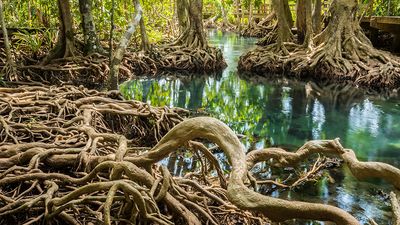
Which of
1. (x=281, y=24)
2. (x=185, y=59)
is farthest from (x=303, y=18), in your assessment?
(x=185, y=59)

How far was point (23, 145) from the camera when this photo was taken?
3.77 m

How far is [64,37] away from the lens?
34.4 feet

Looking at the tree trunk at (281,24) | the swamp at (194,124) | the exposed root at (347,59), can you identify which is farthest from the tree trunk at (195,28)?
the exposed root at (347,59)

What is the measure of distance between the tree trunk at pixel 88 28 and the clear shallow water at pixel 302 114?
1217 millimetres

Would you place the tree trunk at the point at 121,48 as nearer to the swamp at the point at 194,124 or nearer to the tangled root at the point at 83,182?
the swamp at the point at 194,124

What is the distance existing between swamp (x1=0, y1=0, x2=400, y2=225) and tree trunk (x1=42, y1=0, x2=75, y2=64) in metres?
0.03

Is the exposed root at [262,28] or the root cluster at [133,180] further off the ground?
the exposed root at [262,28]

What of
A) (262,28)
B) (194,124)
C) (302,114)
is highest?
(262,28)

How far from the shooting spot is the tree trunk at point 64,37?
1023 centimetres

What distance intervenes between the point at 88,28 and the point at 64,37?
1.96ft

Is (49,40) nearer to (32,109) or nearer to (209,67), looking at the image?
(209,67)

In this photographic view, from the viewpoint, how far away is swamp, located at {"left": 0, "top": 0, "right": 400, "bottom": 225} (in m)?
2.92

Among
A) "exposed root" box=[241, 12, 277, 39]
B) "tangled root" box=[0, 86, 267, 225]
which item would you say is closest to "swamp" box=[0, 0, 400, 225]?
"tangled root" box=[0, 86, 267, 225]

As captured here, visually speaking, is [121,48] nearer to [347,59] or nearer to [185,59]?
[185,59]
